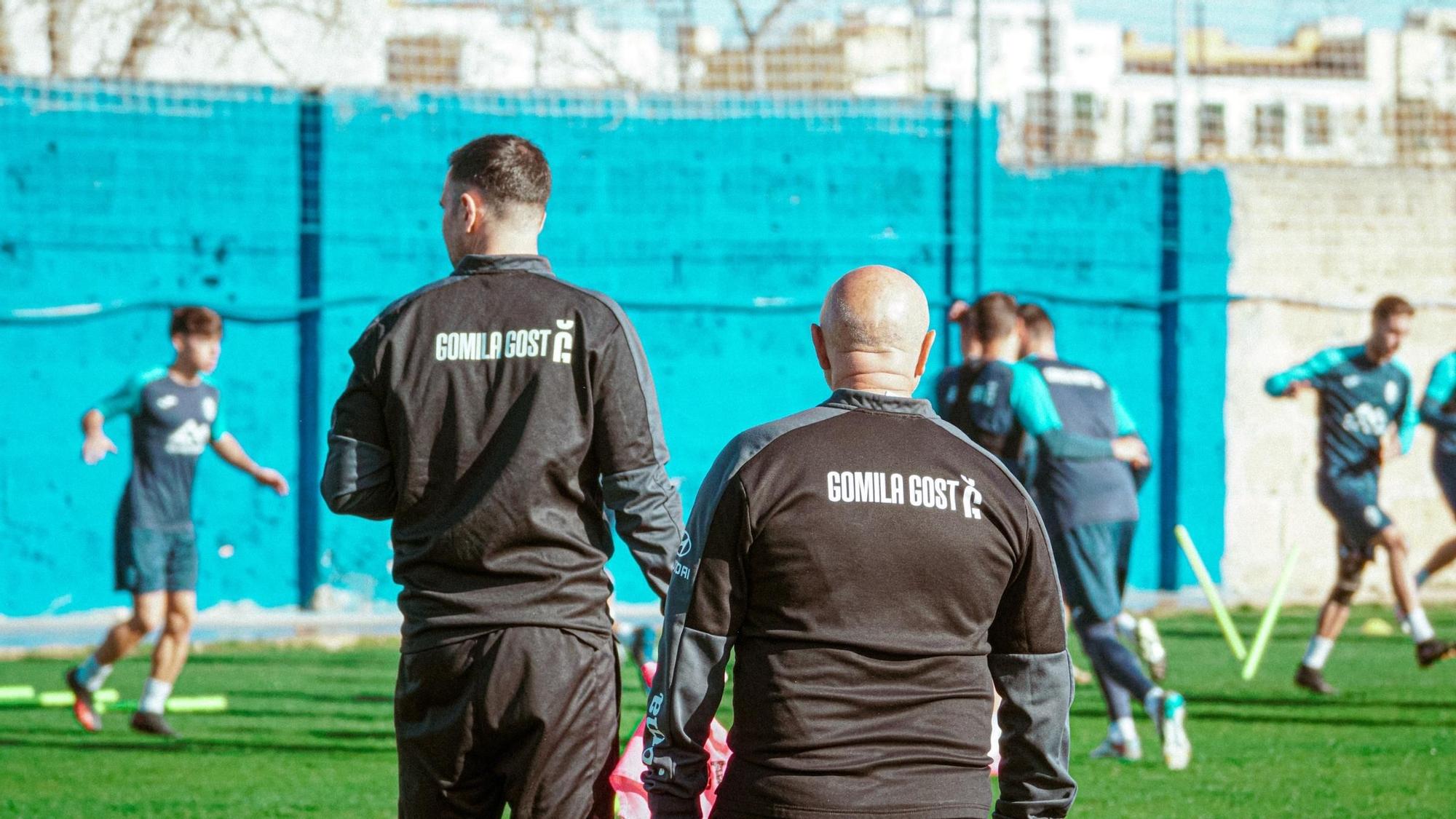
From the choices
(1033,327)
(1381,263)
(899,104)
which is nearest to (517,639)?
(1033,327)

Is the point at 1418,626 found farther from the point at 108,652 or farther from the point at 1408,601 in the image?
the point at 108,652

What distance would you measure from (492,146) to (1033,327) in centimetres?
503

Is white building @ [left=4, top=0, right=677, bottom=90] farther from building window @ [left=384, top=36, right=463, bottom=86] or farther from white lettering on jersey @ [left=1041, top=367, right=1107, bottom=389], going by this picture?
white lettering on jersey @ [left=1041, top=367, right=1107, bottom=389]

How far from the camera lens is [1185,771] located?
24.0 ft

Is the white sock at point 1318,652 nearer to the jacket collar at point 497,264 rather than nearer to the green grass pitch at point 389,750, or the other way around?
the green grass pitch at point 389,750

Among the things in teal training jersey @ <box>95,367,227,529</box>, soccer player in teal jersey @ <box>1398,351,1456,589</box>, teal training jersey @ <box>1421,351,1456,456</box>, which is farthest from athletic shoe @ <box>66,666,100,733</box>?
teal training jersey @ <box>1421,351,1456,456</box>

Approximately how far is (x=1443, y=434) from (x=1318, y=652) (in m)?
2.75

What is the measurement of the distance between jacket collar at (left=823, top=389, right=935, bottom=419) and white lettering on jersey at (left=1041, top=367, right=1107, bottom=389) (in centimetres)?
494

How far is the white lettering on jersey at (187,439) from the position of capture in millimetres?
8852

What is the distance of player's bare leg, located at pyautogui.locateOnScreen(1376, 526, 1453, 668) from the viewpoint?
31.7 feet

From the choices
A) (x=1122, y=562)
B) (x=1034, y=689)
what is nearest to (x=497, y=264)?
(x=1034, y=689)

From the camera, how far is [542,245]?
537 inches

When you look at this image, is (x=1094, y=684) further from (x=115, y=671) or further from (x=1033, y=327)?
(x=115, y=671)

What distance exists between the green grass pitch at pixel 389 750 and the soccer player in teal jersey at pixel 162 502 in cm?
34
